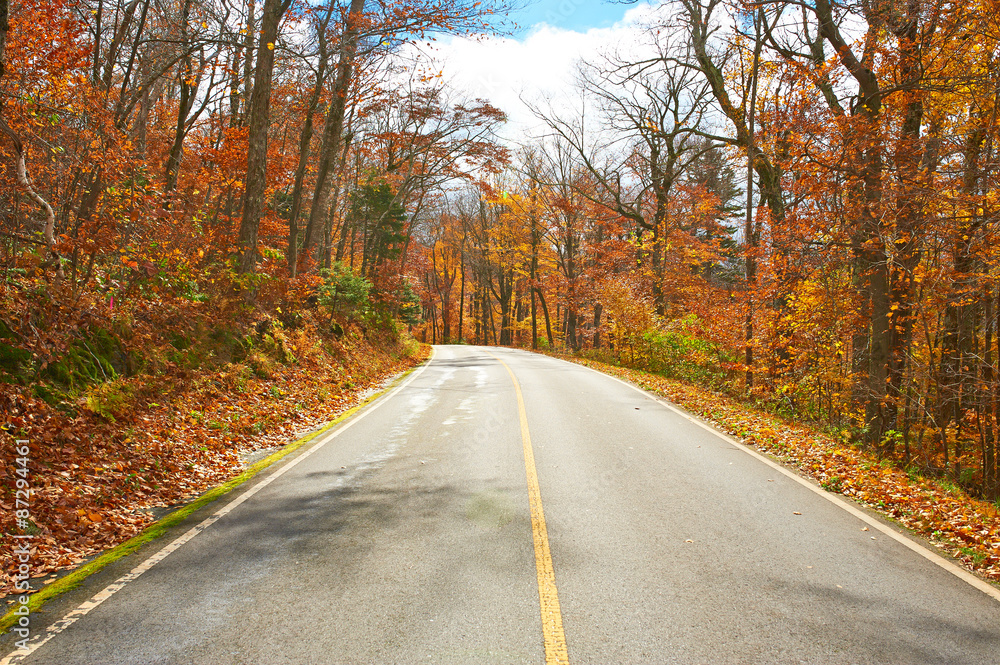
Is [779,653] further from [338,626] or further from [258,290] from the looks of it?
[258,290]

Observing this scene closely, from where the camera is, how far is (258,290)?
1329cm

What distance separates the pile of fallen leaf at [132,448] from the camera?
15.6ft

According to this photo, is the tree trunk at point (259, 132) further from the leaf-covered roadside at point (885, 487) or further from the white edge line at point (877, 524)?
the leaf-covered roadside at point (885, 487)

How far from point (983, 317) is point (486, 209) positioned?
1569 inches

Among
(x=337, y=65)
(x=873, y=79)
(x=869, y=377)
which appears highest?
(x=337, y=65)

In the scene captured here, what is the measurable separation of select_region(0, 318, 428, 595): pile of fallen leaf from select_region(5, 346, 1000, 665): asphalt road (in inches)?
29.3

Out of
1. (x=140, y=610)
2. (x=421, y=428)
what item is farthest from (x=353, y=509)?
(x=421, y=428)

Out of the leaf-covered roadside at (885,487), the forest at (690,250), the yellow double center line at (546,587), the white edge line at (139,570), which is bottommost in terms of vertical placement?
the white edge line at (139,570)

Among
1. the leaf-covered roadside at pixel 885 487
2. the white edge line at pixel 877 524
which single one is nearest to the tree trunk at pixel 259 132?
the white edge line at pixel 877 524

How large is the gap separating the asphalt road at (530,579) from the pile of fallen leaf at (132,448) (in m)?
0.74

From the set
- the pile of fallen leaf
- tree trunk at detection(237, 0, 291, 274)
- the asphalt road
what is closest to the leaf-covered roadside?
the asphalt road

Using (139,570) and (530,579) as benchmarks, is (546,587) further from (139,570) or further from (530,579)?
(139,570)

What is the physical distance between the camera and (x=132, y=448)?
6.50m

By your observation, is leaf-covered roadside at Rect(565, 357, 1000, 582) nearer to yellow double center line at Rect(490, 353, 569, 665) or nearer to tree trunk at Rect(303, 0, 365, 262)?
yellow double center line at Rect(490, 353, 569, 665)
